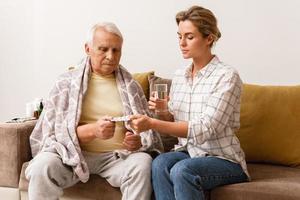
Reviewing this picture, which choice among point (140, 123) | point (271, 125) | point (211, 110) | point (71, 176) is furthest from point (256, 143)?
point (71, 176)

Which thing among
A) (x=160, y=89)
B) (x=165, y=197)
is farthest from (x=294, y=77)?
(x=165, y=197)

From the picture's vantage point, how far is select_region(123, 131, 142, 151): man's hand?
2.21m

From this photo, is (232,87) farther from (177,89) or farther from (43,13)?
(43,13)

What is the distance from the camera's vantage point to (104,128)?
83.2 inches

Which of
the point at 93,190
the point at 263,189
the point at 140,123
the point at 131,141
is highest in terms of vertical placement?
the point at 140,123

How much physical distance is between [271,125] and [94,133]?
91 centimetres

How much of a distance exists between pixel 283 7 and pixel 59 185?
1.58 m

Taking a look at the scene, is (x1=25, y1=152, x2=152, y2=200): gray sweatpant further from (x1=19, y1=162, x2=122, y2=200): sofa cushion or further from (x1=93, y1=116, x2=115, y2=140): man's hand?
(x1=93, y1=116, x2=115, y2=140): man's hand

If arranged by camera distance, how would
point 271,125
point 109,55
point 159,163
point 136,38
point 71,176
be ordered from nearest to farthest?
1. point 159,163
2. point 71,176
3. point 109,55
4. point 271,125
5. point 136,38

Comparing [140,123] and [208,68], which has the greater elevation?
[208,68]

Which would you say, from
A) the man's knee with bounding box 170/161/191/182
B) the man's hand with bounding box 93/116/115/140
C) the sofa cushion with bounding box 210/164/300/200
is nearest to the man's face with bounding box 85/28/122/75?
the man's hand with bounding box 93/116/115/140

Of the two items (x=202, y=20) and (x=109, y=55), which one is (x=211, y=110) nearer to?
(x=202, y=20)

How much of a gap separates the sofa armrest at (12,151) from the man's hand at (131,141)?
518mm

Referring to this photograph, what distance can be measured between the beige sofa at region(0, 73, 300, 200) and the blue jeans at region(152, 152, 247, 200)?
0.21 m
